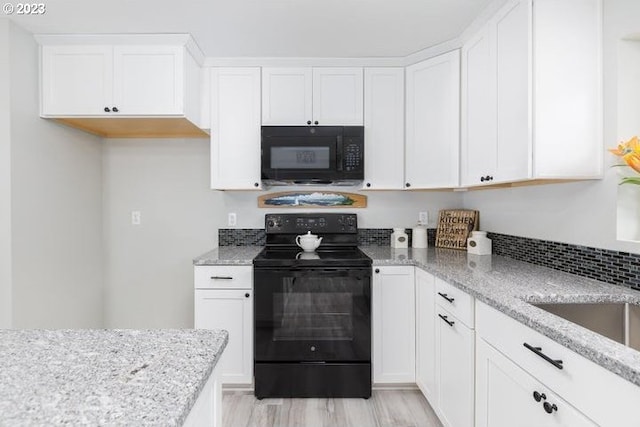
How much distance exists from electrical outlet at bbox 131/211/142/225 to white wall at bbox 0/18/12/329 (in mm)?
942

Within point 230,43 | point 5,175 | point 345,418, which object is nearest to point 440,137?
point 230,43

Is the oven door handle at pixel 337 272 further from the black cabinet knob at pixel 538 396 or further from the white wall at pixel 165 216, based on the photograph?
the black cabinet knob at pixel 538 396

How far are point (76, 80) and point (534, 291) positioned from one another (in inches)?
110

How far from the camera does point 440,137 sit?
7.83 feet

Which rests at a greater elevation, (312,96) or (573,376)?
(312,96)

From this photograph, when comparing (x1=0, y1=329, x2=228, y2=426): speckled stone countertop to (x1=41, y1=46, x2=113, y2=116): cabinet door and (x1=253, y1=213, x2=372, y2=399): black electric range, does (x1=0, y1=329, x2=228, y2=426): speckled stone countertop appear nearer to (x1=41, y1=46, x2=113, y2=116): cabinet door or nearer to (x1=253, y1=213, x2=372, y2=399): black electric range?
(x1=253, y1=213, x2=372, y2=399): black electric range

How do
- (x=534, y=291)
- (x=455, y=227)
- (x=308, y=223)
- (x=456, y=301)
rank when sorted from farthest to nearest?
(x=308, y=223) → (x=455, y=227) → (x=456, y=301) → (x=534, y=291)

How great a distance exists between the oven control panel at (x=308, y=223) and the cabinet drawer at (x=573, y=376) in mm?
1608

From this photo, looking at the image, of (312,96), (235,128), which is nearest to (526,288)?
(312,96)

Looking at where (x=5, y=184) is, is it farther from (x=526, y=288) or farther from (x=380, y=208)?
(x=526, y=288)

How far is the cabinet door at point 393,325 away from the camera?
7.37 feet

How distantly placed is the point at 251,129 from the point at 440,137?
1331mm

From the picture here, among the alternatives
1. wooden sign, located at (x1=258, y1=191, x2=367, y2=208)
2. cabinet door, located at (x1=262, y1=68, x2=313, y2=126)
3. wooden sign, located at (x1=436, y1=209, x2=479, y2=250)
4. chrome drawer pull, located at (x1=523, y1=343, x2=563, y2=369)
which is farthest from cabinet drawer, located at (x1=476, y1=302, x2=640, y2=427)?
cabinet door, located at (x1=262, y1=68, x2=313, y2=126)

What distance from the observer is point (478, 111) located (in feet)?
6.66
